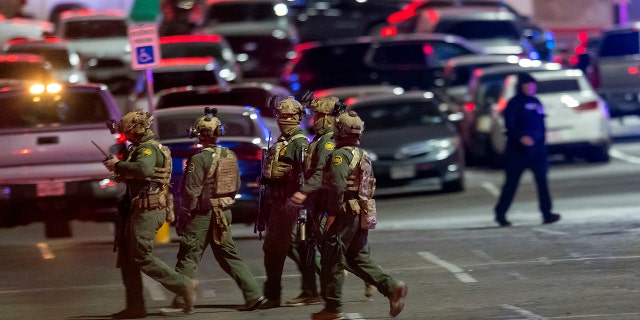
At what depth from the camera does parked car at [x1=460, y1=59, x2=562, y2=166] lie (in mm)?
24156

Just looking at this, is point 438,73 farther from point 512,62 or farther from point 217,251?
point 217,251

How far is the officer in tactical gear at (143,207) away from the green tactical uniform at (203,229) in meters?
0.16

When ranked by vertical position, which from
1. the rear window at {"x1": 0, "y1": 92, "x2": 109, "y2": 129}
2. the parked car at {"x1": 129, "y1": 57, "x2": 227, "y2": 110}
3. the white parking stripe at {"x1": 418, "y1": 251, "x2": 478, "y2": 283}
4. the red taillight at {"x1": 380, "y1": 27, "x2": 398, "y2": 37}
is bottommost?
the white parking stripe at {"x1": 418, "y1": 251, "x2": 478, "y2": 283}

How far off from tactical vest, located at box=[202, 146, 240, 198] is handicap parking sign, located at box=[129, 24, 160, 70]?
19.1 ft

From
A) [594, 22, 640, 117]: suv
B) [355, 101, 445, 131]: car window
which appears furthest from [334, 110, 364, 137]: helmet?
[594, 22, 640, 117]: suv

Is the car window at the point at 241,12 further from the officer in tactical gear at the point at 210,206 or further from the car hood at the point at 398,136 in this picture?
the officer in tactical gear at the point at 210,206

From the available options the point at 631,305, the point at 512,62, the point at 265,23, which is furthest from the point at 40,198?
the point at 265,23

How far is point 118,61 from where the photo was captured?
1163 inches

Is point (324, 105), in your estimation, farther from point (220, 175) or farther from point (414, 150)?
point (414, 150)

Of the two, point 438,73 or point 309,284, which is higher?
point 438,73

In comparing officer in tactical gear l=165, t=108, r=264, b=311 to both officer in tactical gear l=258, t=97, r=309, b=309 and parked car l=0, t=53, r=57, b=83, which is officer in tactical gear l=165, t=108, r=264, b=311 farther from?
parked car l=0, t=53, r=57, b=83

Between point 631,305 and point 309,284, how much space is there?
98.4 inches

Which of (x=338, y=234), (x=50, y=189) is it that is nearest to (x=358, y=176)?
(x=338, y=234)

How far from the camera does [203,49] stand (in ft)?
93.8
